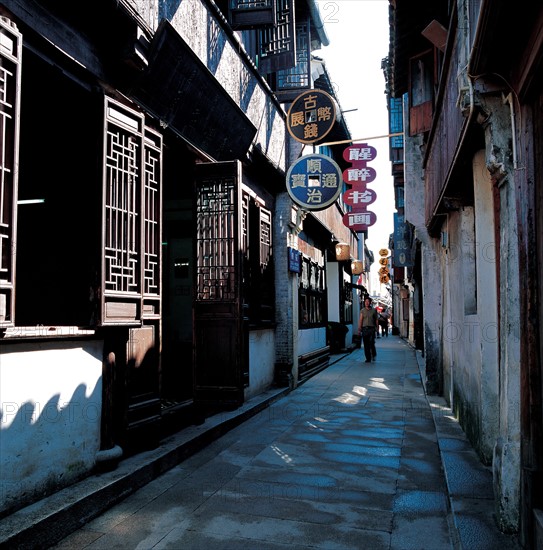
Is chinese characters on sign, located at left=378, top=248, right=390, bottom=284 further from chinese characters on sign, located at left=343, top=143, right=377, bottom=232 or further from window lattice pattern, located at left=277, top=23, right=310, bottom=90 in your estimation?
window lattice pattern, located at left=277, top=23, right=310, bottom=90

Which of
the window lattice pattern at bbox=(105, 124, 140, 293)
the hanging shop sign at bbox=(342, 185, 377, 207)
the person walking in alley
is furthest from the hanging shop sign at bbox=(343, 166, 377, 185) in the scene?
the window lattice pattern at bbox=(105, 124, 140, 293)

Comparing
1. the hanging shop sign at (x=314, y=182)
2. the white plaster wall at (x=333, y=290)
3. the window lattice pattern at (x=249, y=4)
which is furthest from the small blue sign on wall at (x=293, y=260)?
the white plaster wall at (x=333, y=290)

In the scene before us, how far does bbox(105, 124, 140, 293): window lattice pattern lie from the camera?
514 centimetres

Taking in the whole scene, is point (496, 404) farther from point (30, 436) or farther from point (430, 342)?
point (430, 342)

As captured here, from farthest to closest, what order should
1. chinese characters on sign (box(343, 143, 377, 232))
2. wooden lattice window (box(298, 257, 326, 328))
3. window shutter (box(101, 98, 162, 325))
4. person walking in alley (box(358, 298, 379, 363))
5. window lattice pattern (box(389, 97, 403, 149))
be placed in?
window lattice pattern (box(389, 97, 403, 149))
chinese characters on sign (box(343, 143, 377, 232))
person walking in alley (box(358, 298, 379, 363))
wooden lattice window (box(298, 257, 326, 328))
window shutter (box(101, 98, 162, 325))

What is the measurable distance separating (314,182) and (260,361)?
3.97 metres

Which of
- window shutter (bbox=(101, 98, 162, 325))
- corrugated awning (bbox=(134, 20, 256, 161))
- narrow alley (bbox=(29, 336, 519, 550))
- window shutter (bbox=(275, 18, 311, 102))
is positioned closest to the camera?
narrow alley (bbox=(29, 336, 519, 550))

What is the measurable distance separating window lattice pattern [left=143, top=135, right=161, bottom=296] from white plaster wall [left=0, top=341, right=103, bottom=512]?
110 cm

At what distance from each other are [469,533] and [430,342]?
288 inches

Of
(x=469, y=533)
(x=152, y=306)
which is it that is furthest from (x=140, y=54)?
(x=469, y=533)

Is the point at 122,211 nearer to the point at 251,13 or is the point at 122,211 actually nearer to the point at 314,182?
the point at 251,13

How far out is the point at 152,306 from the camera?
599 cm

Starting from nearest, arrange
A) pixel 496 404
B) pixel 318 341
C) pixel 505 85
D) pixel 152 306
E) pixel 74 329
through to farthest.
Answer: pixel 505 85 → pixel 74 329 → pixel 496 404 → pixel 152 306 → pixel 318 341

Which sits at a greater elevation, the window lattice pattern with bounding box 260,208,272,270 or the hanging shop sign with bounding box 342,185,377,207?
the hanging shop sign with bounding box 342,185,377,207
